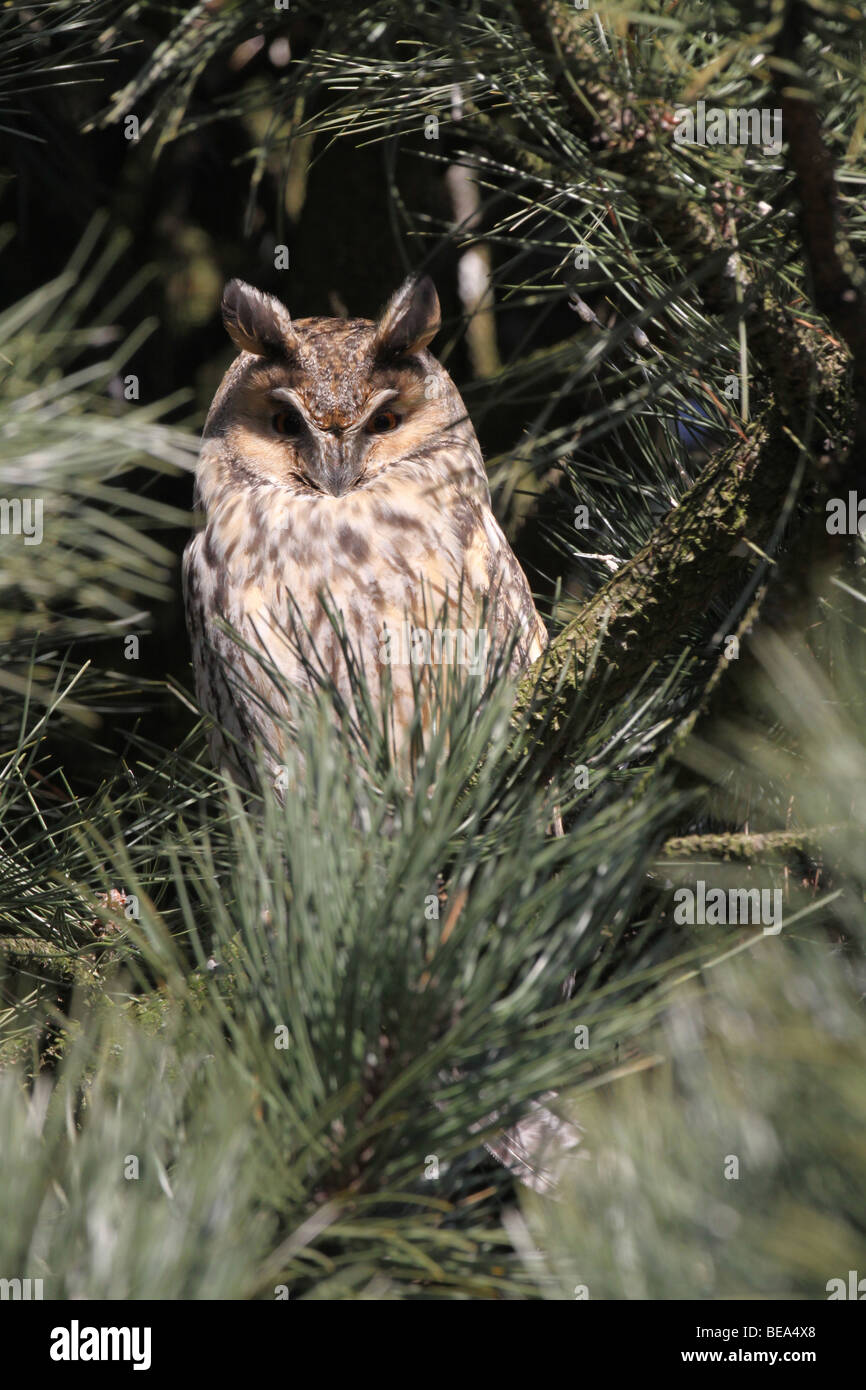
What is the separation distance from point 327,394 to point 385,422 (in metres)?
0.13

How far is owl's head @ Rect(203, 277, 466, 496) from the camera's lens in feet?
4.98

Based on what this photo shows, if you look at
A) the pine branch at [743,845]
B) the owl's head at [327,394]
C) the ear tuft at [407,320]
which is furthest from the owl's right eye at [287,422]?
the pine branch at [743,845]

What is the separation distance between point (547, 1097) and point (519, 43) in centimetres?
54

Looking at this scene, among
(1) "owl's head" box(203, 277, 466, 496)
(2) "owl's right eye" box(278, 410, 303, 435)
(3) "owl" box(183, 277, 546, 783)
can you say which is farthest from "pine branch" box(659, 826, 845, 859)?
(2) "owl's right eye" box(278, 410, 303, 435)

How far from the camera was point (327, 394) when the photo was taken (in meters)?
1.54

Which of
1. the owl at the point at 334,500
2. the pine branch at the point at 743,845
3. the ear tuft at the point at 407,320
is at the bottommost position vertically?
the pine branch at the point at 743,845

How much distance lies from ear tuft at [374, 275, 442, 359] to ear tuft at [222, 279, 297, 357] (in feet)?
0.40

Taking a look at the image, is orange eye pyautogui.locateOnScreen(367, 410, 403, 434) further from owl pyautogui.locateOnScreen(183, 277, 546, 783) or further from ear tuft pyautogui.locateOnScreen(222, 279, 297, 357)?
ear tuft pyautogui.locateOnScreen(222, 279, 297, 357)

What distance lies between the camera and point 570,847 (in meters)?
0.57

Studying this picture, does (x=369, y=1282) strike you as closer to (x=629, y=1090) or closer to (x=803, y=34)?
(x=629, y=1090)

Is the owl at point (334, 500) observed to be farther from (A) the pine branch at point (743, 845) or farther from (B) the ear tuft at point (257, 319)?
(A) the pine branch at point (743, 845)

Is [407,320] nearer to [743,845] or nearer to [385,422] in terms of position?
→ [385,422]

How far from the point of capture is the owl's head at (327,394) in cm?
152
